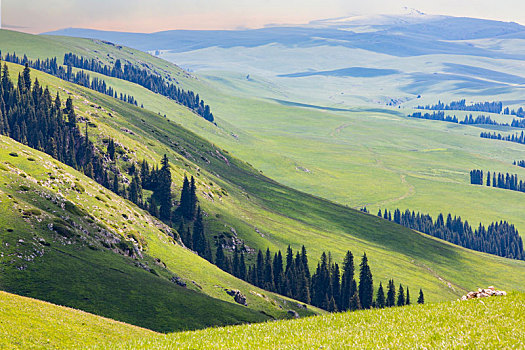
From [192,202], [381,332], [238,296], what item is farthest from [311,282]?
[381,332]

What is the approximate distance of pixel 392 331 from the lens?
27297 millimetres

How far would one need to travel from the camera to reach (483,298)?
33.6m

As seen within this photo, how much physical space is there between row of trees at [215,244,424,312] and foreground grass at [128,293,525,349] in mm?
128844

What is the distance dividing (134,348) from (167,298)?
217 feet

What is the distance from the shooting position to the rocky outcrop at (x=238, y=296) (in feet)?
403

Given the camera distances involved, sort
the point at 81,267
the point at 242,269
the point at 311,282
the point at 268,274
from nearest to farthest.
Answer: the point at 81,267
the point at 242,269
the point at 268,274
the point at 311,282

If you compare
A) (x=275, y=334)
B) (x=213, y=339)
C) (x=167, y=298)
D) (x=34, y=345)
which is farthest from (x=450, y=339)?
(x=167, y=298)

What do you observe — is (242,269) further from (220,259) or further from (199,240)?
(199,240)

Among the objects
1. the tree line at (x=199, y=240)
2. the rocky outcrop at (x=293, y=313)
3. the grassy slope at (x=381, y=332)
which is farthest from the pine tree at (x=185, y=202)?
the grassy slope at (x=381, y=332)

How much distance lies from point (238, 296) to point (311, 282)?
51.2m

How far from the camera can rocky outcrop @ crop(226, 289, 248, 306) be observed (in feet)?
403

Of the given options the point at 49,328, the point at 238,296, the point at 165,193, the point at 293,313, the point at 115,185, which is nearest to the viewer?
the point at 49,328

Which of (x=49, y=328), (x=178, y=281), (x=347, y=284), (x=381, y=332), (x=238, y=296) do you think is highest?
(x=381, y=332)

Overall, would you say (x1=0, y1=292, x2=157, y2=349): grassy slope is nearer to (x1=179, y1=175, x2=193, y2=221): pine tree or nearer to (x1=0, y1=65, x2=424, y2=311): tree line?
(x1=0, y1=65, x2=424, y2=311): tree line
